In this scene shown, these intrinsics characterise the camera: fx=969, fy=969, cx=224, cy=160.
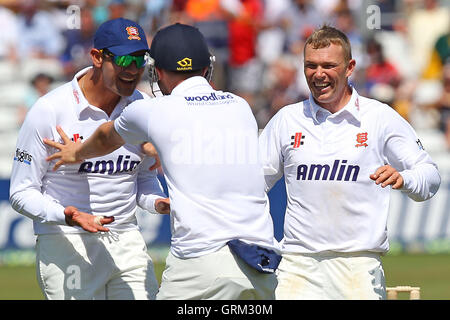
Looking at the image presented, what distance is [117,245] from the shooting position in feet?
22.6

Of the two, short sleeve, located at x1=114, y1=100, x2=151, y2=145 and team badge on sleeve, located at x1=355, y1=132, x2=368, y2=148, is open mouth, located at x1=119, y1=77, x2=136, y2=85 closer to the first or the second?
short sleeve, located at x1=114, y1=100, x2=151, y2=145

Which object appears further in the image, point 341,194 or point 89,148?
point 341,194

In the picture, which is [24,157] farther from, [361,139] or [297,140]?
[361,139]

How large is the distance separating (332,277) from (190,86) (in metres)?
1.81

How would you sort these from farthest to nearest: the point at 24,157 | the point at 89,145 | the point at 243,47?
the point at 243,47, the point at 24,157, the point at 89,145

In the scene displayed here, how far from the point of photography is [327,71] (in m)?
6.62

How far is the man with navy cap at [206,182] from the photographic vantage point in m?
5.45

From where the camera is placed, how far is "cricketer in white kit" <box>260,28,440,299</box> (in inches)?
259

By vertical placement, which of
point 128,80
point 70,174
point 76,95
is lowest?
point 70,174

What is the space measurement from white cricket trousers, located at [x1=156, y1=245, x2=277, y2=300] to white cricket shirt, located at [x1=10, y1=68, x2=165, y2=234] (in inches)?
45.9

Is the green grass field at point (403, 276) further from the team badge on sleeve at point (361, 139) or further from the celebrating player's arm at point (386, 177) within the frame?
the celebrating player's arm at point (386, 177)

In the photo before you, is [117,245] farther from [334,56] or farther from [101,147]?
[334,56]

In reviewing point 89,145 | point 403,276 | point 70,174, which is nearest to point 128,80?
point 89,145

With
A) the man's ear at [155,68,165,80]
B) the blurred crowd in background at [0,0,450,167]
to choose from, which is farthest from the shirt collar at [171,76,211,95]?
the blurred crowd in background at [0,0,450,167]
